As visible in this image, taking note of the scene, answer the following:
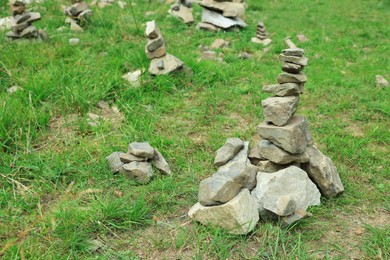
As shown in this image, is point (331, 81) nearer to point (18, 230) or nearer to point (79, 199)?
point (79, 199)

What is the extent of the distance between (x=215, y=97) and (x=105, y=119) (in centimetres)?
165

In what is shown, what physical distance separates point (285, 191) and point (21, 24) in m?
5.91

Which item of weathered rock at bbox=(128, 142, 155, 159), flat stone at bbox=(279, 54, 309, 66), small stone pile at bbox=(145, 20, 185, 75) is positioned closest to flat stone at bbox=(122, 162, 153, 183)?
weathered rock at bbox=(128, 142, 155, 159)

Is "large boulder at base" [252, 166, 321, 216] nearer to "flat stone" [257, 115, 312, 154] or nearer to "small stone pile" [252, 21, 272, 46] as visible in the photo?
"flat stone" [257, 115, 312, 154]

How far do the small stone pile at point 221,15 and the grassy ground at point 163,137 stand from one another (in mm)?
414

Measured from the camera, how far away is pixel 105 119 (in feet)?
17.2

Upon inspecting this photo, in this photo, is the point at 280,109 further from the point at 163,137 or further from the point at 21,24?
the point at 21,24

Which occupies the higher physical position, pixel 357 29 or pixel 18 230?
pixel 18 230

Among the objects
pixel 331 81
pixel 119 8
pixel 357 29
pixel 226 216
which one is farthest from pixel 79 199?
pixel 357 29

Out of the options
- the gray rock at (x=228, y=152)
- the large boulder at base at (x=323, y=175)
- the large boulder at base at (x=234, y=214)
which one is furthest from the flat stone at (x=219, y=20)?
the large boulder at base at (x=234, y=214)

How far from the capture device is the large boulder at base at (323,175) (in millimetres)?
3814

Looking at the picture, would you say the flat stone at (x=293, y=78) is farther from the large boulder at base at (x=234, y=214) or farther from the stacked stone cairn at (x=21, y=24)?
the stacked stone cairn at (x=21, y=24)

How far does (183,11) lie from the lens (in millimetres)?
9320

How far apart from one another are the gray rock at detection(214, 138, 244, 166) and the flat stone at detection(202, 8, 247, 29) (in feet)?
16.7
